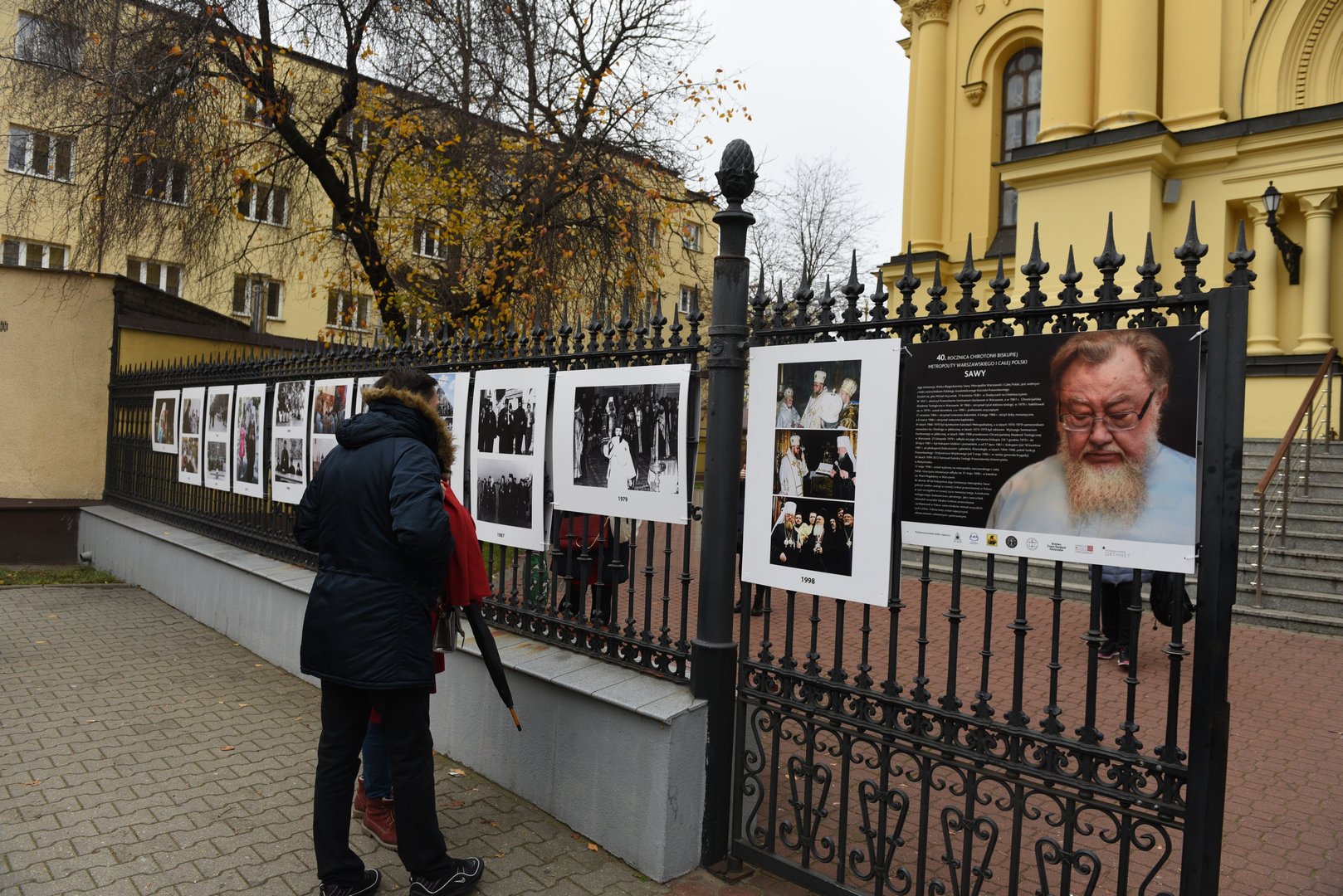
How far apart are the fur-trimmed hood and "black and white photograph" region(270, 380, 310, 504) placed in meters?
3.44

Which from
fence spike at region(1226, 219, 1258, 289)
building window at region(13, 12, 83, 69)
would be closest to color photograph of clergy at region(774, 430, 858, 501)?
fence spike at region(1226, 219, 1258, 289)

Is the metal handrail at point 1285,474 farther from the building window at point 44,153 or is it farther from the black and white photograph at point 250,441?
the building window at point 44,153

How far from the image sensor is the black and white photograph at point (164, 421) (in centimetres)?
935

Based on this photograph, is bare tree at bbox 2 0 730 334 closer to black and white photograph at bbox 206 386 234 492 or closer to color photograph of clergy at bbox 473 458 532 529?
black and white photograph at bbox 206 386 234 492

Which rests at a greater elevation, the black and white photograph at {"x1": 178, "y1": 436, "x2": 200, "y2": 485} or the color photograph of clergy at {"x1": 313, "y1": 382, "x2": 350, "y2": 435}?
the color photograph of clergy at {"x1": 313, "y1": 382, "x2": 350, "y2": 435}

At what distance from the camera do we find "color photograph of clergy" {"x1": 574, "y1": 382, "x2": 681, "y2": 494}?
400 cm

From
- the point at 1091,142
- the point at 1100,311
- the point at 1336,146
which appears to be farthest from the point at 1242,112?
the point at 1100,311

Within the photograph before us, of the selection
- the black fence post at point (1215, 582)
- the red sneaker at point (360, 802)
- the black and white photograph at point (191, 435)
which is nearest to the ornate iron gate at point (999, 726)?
the black fence post at point (1215, 582)

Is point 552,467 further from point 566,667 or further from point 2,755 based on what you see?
point 2,755

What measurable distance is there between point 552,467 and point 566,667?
102 cm

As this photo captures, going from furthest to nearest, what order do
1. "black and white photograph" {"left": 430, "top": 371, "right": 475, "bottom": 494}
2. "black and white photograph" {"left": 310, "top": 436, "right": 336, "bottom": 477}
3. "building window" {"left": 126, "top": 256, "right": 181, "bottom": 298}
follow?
1. "building window" {"left": 126, "top": 256, "right": 181, "bottom": 298}
2. "black and white photograph" {"left": 310, "top": 436, "right": 336, "bottom": 477}
3. "black and white photograph" {"left": 430, "top": 371, "right": 475, "bottom": 494}

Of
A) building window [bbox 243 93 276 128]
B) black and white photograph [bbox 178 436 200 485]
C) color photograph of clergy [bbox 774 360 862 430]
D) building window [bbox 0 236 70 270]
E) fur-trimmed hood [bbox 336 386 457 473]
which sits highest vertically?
building window [bbox 0 236 70 270]

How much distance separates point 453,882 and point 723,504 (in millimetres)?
1843

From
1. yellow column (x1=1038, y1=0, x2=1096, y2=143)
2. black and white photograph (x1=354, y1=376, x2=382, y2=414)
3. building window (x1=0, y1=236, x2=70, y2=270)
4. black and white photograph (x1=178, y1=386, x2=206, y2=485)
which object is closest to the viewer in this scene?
black and white photograph (x1=354, y1=376, x2=382, y2=414)
